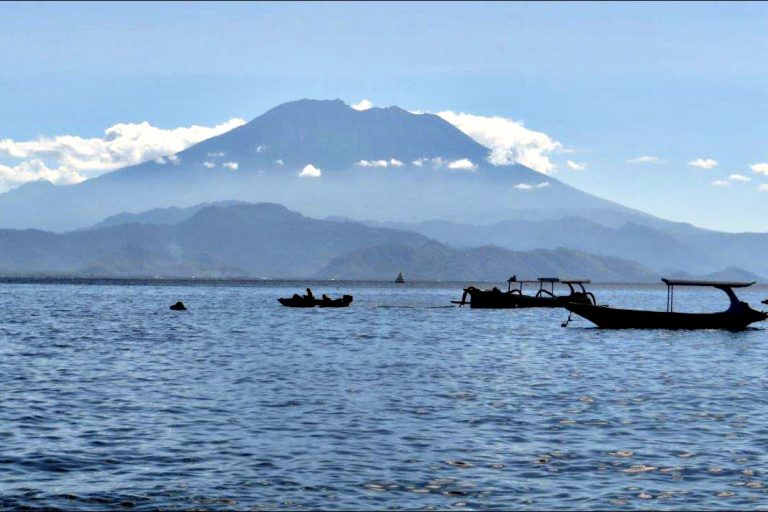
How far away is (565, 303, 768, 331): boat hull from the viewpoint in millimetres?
78375

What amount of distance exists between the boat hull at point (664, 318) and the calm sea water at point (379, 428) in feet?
57.8

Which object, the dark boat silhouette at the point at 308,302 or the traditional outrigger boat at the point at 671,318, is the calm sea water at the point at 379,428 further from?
the dark boat silhouette at the point at 308,302

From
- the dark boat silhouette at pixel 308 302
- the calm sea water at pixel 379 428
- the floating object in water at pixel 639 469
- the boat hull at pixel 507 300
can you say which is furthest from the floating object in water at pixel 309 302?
the floating object in water at pixel 639 469

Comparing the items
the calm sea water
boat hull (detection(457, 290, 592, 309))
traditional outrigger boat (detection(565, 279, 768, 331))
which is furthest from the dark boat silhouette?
the calm sea water

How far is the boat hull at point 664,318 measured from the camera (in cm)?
7838

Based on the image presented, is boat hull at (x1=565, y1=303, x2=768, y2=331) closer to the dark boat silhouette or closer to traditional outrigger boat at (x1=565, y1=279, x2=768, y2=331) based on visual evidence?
traditional outrigger boat at (x1=565, y1=279, x2=768, y2=331)

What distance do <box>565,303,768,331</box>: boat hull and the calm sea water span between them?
17.6 metres

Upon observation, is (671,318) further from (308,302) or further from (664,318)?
(308,302)

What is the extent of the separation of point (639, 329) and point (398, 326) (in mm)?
21261

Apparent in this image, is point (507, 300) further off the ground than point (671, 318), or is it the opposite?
point (507, 300)

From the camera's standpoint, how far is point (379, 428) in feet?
97.9

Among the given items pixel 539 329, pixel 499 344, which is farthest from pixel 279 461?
pixel 539 329

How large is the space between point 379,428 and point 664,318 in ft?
176

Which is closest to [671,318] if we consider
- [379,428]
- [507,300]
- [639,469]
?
[507,300]
